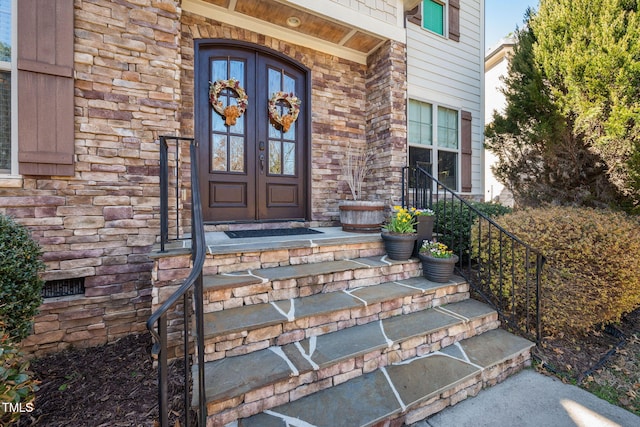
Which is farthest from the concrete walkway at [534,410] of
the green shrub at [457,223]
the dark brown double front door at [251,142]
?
the dark brown double front door at [251,142]

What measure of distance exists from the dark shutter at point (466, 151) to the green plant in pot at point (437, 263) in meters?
2.95

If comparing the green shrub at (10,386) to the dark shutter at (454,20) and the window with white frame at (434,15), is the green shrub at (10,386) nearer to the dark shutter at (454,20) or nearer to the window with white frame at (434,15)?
the window with white frame at (434,15)

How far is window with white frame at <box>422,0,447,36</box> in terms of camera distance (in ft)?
16.1

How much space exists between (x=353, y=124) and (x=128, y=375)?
12.7 feet

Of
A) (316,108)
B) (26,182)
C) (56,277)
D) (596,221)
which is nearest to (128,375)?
(56,277)

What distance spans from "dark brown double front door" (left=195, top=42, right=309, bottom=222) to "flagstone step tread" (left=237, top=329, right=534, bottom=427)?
96.5 inches

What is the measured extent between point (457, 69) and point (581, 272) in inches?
164

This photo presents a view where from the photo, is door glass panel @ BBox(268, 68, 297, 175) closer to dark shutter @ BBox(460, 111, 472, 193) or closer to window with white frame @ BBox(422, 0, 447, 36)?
window with white frame @ BBox(422, 0, 447, 36)

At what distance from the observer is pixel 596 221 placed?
267 centimetres

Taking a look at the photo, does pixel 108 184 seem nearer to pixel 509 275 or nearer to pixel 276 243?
pixel 276 243

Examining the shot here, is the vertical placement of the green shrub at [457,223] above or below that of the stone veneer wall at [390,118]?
below

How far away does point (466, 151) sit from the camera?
525 centimetres

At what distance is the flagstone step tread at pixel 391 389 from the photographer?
1.49 m

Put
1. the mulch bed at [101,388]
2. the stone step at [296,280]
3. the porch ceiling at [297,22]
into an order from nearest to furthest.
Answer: the mulch bed at [101,388] → the stone step at [296,280] → the porch ceiling at [297,22]
